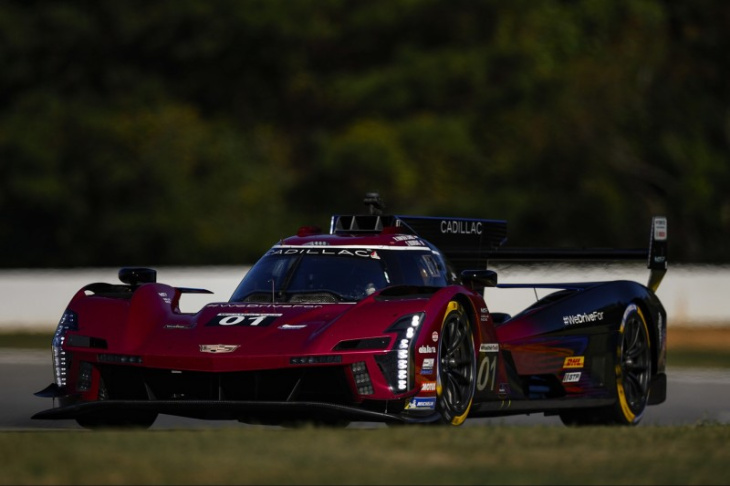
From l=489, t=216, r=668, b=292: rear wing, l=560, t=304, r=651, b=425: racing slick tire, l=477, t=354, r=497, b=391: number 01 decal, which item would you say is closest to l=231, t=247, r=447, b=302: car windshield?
l=477, t=354, r=497, b=391: number 01 decal

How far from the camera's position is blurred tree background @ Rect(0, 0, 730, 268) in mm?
39562

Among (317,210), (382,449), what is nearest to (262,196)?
(317,210)

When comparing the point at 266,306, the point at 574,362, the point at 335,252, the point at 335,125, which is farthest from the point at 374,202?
the point at 335,125

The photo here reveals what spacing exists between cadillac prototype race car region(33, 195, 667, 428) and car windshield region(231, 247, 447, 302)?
1 centimetres

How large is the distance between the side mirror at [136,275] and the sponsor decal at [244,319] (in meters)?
1.20

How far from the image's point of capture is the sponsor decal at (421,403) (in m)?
9.49

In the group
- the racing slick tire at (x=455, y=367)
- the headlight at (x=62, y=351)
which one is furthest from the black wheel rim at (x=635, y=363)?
the headlight at (x=62, y=351)

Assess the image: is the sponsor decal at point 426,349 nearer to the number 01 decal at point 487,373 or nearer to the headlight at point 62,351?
the number 01 decal at point 487,373

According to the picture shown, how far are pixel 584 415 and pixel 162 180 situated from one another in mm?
28405

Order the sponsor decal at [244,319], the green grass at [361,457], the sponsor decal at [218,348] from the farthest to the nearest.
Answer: the sponsor decal at [244,319], the sponsor decal at [218,348], the green grass at [361,457]

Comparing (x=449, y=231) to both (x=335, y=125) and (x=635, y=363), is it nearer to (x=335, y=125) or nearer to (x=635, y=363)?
(x=635, y=363)

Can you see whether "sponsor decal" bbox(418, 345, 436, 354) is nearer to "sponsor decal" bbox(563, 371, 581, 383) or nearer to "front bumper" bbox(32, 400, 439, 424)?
"front bumper" bbox(32, 400, 439, 424)

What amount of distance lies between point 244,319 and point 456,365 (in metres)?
1.42

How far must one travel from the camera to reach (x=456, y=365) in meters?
10.1
